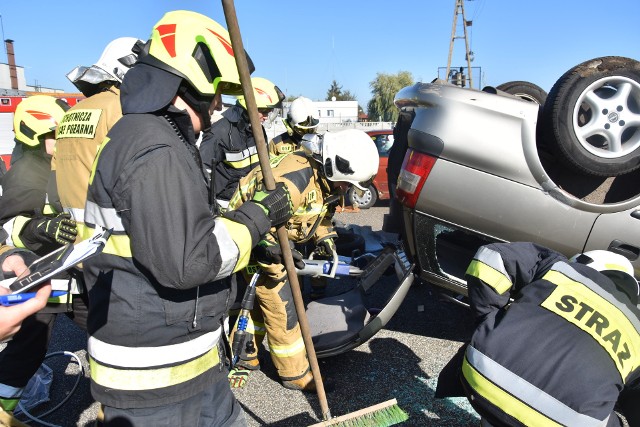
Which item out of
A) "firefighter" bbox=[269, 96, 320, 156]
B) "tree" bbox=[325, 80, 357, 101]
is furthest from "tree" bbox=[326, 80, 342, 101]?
"firefighter" bbox=[269, 96, 320, 156]

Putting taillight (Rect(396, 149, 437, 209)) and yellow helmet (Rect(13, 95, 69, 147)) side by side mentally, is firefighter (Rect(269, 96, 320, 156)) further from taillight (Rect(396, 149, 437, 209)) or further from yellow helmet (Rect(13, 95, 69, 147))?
yellow helmet (Rect(13, 95, 69, 147))

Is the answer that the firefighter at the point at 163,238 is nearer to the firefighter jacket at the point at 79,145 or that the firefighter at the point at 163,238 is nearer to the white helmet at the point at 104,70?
the firefighter jacket at the point at 79,145

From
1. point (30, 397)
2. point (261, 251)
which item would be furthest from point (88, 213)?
point (30, 397)

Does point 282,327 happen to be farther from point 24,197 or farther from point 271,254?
point 24,197

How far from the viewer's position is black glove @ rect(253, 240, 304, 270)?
2.61m

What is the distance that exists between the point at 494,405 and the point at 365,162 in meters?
1.70

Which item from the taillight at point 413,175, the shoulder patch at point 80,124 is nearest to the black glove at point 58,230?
the shoulder patch at point 80,124

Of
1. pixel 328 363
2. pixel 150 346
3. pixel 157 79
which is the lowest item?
pixel 328 363

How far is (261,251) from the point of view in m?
2.78

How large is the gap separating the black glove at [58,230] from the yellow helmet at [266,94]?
3017 millimetres

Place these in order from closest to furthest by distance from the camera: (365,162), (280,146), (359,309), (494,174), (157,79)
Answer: (157,79)
(494,174)
(365,162)
(359,309)
(280,146)

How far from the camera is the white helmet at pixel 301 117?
5.41m

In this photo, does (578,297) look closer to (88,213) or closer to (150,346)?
(150,346)

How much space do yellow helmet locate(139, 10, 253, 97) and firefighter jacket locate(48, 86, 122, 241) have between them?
2.56 feet
